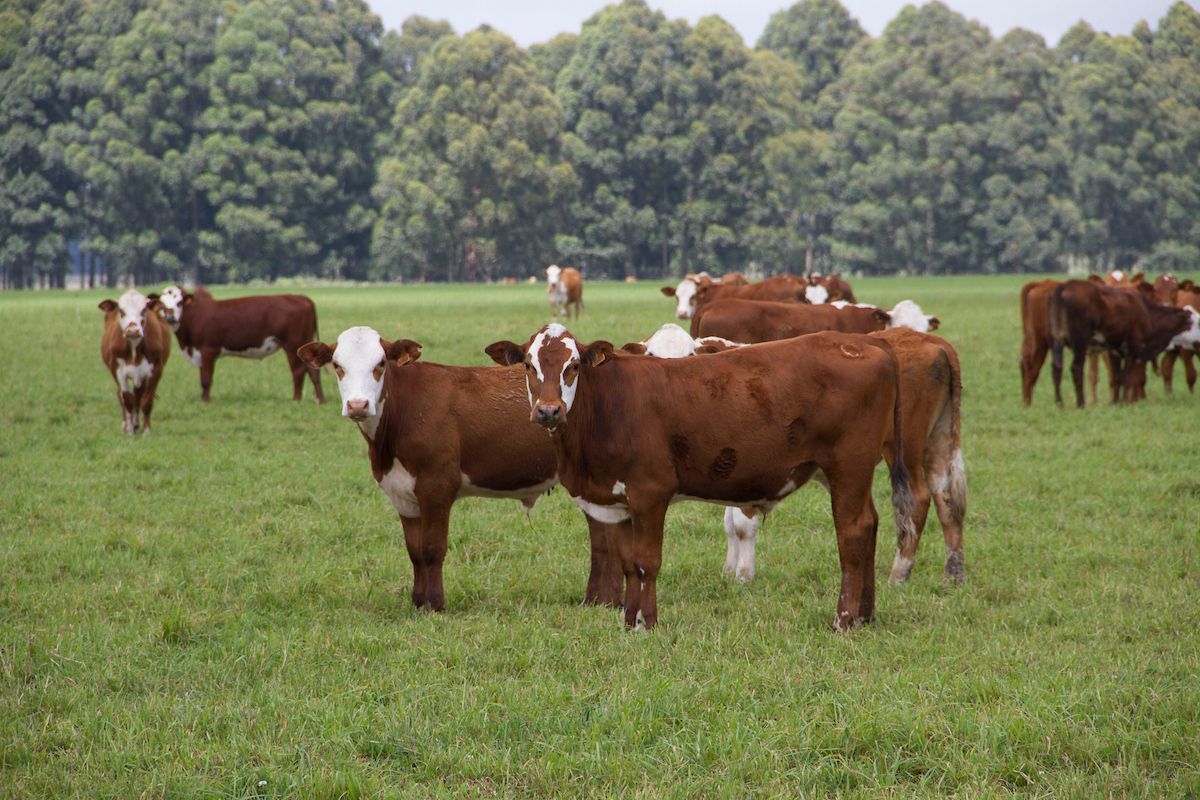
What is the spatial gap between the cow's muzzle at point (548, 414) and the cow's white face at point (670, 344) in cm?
254

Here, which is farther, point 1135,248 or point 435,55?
point 1135,248

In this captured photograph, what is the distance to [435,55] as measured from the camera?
73062mm

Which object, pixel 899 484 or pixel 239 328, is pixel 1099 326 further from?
pixel 239 328

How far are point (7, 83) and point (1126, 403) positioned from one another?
69.5m

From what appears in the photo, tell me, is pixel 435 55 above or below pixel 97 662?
above

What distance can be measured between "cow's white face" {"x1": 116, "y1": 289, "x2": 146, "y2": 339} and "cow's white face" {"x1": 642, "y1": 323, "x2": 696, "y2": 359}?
24.5ft

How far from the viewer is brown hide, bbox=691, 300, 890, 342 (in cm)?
1354

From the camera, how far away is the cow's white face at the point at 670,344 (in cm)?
895

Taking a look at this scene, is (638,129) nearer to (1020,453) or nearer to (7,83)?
(7,83)

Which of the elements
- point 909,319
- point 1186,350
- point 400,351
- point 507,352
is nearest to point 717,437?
point 507,352

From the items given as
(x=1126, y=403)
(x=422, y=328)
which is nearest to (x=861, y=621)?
(x=1126, y=403)

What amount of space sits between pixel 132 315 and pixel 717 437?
9.60m

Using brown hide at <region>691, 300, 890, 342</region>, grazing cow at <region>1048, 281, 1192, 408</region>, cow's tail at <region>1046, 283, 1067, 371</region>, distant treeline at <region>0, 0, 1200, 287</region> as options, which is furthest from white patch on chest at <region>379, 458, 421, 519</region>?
distant treeline at <region>0, 0, 1200, 287</region>

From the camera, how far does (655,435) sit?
686 cm
